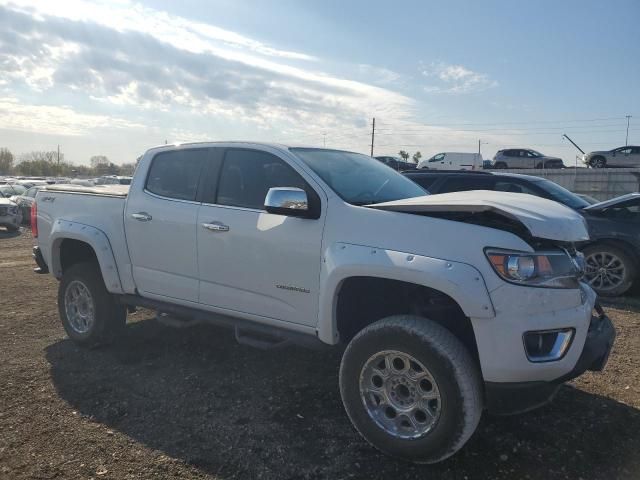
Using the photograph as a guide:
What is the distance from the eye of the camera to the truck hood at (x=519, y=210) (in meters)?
2.98

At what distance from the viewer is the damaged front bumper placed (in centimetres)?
291

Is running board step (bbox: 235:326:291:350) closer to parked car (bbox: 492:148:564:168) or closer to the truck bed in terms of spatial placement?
the truck bed

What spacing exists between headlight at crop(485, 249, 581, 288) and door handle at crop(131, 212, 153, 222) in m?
2.91

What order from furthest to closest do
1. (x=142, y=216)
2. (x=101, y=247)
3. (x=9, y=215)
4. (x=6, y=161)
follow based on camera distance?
(x=6, y=161) < (x=9, y=215) < (x=101, y=247) < (x=142, y=216)

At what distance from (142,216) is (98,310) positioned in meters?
1.14

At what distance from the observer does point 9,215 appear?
18078 mm

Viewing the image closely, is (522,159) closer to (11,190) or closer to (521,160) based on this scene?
(521,160)

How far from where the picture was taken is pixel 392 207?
11.0 ft

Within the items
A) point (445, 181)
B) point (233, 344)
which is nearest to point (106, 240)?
point (233, 344)

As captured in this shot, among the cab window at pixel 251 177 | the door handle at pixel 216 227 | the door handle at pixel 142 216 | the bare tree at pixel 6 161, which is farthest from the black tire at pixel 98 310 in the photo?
the bare tree at pixel 6 161

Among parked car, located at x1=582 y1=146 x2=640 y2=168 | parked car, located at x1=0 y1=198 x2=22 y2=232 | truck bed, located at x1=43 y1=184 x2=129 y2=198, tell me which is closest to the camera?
truck bed, located at x1=43 y1=184 x2=129 y2=198

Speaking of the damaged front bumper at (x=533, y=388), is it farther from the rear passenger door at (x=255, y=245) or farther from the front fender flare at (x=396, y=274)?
the rear passenger door at (x=255, y=245)

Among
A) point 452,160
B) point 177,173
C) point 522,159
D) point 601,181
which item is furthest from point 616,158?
point 177,173

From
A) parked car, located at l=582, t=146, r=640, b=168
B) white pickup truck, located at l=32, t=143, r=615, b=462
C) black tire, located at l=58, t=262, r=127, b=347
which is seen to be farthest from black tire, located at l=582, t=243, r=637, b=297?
parked car, located at l=582, t=146, r=640, b=168
